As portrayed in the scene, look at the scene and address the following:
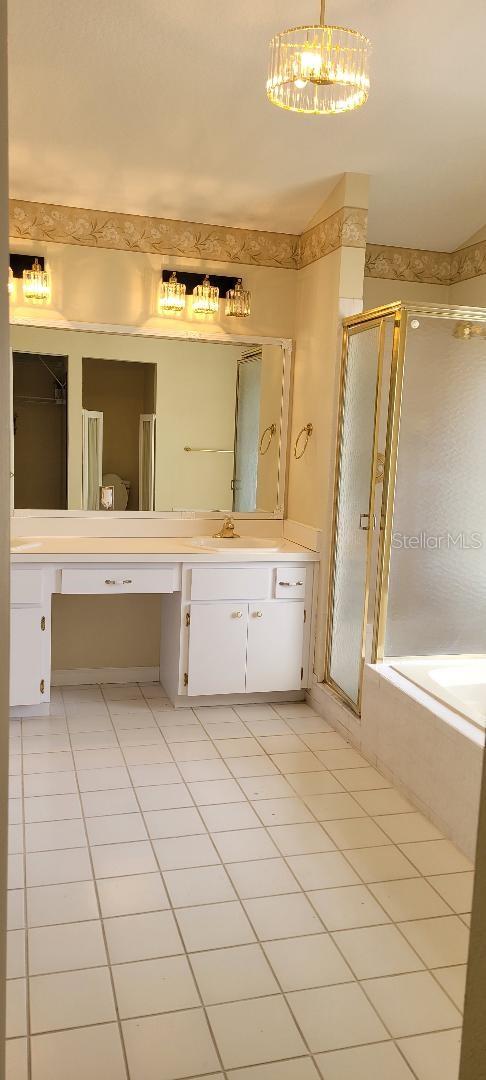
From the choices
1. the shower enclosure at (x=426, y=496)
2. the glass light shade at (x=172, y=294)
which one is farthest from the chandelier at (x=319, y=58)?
the glass light shade at (x=172, y=294)

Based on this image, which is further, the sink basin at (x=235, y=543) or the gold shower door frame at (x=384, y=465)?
the sink basin at (x=235, y=543)

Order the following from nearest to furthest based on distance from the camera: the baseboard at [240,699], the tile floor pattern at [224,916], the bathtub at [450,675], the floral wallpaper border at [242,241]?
the tile floor pattern at [224,916] → the bathtub at [450,675] → the floral wallpaper border at [242,241] → the baseboard at [240,699]

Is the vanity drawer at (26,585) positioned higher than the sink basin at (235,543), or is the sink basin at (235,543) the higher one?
the sink basin at (235,543)

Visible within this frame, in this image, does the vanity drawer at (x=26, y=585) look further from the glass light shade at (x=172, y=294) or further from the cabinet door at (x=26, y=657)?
the glass light shade at (x=172, y=294)

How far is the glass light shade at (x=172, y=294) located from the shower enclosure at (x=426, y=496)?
1.02 meters

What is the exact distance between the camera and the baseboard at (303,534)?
398 cm

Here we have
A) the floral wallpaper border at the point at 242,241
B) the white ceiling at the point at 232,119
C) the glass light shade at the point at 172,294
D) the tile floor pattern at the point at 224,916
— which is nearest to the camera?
the tile floor pattern at the point at 224,916

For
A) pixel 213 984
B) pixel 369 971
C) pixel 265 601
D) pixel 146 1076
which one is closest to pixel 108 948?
pixel 213 984

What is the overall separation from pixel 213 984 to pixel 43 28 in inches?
113

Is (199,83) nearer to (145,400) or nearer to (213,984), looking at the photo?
(145,400)

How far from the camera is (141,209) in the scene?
394cm

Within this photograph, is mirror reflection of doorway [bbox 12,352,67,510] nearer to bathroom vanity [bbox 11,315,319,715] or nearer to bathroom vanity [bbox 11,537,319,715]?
bathroom vanity [bbox 11,315,319,715]

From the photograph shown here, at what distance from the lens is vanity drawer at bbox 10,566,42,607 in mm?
3566

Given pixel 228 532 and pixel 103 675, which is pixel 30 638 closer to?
pixel 103 675
